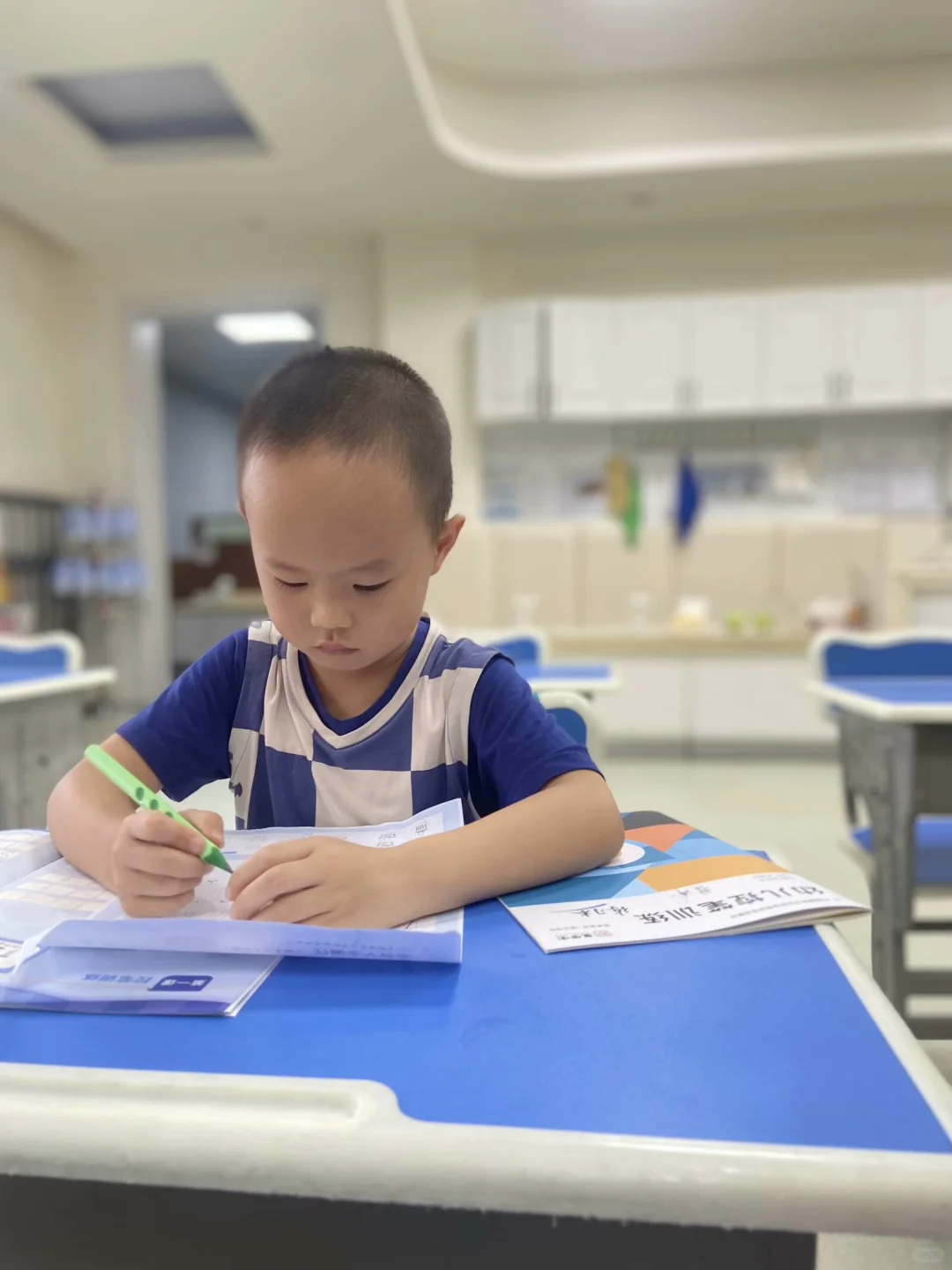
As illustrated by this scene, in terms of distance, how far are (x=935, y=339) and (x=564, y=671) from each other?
331 cm

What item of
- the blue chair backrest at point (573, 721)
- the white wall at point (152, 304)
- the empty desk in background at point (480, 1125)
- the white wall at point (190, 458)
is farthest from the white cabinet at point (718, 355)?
the empty desk in background at point (480, 1125)

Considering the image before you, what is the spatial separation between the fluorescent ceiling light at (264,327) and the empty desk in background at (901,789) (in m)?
4.55

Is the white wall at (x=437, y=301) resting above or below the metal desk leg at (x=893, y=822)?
above

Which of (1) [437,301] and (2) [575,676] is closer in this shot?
(2) [575,676]

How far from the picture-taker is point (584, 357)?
15.2ft

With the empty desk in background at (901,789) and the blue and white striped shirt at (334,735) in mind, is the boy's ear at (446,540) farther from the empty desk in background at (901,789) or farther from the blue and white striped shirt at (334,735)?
the empty desk in background at (901,789)

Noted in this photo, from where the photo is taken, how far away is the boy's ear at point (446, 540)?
68 centimetres

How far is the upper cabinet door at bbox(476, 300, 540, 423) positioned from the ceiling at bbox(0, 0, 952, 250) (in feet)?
1.73

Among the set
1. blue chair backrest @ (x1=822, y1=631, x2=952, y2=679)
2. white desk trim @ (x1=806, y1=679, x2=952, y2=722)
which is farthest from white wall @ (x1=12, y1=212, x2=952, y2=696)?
white desk trim @ (x1=806, y1=679, x2=952, y2=722)

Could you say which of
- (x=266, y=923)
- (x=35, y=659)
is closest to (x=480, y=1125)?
(x=266, y=923)

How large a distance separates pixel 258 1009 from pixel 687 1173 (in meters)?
0.19

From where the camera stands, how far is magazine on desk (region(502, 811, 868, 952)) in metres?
0.48

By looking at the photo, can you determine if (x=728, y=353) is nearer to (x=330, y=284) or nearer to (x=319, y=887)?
(x=330, y=284)

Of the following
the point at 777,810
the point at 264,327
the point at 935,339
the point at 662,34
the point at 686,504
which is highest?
the point at 662,34
